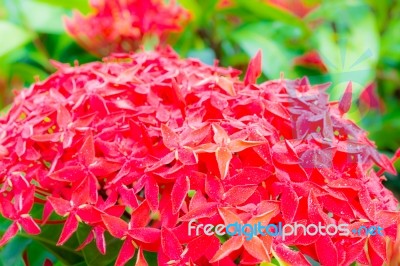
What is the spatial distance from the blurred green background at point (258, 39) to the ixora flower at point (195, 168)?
53 cm

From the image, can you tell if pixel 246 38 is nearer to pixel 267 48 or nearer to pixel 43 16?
pixel 267 48

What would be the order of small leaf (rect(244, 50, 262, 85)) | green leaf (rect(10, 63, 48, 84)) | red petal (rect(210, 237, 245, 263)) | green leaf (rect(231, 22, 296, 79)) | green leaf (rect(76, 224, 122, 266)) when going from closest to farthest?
red petal (rect(210, 237, 245, 263))
green leaf (rect(76, 224, 122, 266))
small leaf (rect(244, 50, 262, 85))
green leaf (rect(231, 22, 296, 79))
green leaf (rect(10, 63, 48, 84))

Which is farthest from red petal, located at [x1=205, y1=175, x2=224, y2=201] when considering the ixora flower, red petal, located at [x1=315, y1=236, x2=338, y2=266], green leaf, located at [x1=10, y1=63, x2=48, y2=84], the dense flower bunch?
green leaf, located at [x1=10, y1=63, x2=48, y2=84]

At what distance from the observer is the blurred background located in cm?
133

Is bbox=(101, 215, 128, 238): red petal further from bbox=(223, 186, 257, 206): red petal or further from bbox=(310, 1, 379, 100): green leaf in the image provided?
bbox=(310, 1, 379, 100): green leaf

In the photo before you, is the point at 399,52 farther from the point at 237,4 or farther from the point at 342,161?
the point at 342,161

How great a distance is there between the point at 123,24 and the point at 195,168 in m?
0.73

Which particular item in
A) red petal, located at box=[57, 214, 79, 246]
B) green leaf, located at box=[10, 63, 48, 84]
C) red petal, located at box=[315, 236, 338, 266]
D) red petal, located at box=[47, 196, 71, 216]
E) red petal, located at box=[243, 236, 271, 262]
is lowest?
green leaf, located at box=[10, 63, 48, 84]

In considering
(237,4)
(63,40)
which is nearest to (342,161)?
(237,4)

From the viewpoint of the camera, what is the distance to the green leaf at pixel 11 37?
130 centimetres

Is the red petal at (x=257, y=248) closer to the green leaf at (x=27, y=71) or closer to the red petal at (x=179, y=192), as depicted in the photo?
the red petal at (x=179, y=192)

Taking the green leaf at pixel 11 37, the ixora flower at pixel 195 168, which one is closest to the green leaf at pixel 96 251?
the ixora flower at pixel 195 168

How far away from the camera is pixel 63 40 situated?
1464mm

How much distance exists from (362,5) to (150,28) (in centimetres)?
52
